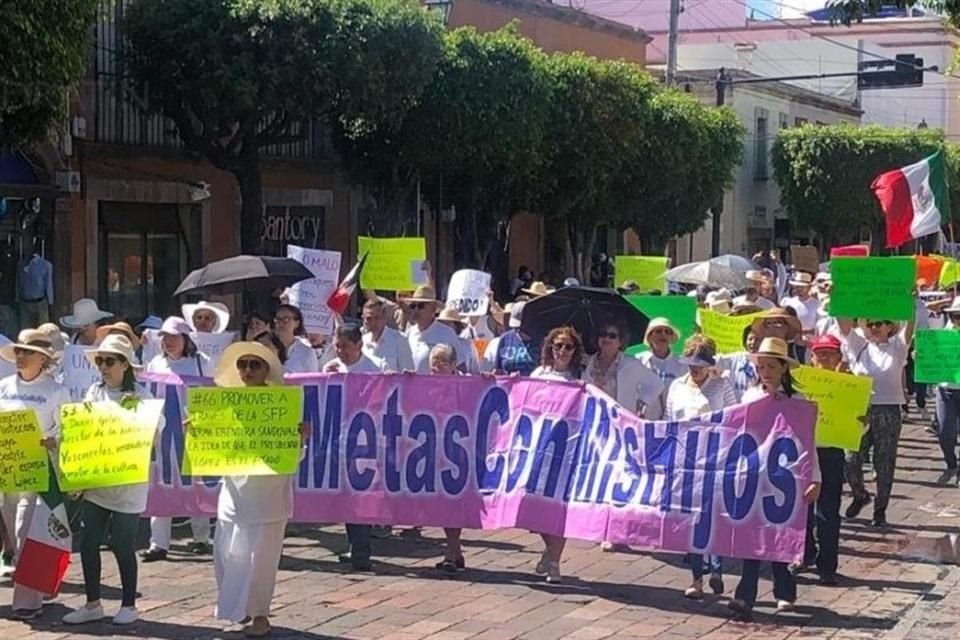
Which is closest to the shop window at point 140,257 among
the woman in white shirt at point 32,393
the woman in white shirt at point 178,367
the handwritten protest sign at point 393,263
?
the handwritten protest sign at point 393,263

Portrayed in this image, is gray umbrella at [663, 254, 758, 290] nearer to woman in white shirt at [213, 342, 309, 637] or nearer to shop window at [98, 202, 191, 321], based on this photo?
shop window at [98, 202, 191, 321]

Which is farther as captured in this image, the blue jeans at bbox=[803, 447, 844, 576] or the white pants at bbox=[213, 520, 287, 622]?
the blue jeans at bbox=[803, 447, 844, 576]

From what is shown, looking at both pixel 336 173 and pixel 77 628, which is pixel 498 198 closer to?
pixel 336 173

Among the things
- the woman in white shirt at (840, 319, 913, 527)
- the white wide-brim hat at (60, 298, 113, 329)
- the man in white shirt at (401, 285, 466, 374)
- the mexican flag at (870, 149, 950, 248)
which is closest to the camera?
the man in white shirt at (401, 285, 466, 374)

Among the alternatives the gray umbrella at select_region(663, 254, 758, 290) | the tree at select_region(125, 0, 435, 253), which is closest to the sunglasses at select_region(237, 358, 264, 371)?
the gray umbrella at select_region(663, 254, 758, 290)

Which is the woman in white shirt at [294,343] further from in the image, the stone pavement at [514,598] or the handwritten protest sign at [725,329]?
the handwritten protest sign at [725,329]

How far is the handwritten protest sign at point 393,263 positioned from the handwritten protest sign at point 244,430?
692 cm

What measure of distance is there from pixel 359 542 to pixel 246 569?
2023 millimetres

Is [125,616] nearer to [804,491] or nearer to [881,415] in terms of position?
[804,491]

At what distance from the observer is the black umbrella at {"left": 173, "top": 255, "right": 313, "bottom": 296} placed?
12.4 metres

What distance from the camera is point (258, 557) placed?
7746mm

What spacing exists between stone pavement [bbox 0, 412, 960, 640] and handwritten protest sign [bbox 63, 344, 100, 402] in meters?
1.17

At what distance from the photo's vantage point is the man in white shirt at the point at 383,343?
1053 centimetres

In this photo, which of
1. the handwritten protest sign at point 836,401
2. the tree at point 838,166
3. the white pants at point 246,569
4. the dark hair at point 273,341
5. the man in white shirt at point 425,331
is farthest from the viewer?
the tree at point 838,166
